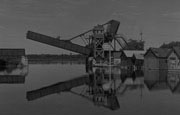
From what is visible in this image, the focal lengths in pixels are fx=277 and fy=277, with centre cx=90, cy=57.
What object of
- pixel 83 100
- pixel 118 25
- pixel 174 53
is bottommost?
pixel 83 100

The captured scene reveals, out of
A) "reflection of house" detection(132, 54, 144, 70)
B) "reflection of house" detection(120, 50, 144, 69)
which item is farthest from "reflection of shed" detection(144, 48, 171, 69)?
"reflection of house" detection(120, 50, 144, 69)

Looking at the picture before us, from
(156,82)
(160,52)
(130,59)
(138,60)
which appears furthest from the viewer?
(130,59)

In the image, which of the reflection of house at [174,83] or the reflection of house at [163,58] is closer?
the reflection of house at [174,83]

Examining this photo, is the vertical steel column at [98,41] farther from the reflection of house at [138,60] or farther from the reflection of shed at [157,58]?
the reflection of shed at [157,58]

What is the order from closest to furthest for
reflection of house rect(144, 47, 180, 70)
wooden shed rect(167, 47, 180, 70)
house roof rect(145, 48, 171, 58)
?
wooden shed rect(167, 47, 180, 70)
reflection of house rect(144, 47, 180, 70)
house roof rect(145, 48, 171, 58)

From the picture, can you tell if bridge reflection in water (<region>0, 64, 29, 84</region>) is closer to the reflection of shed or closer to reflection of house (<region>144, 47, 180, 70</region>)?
the reflection of shed

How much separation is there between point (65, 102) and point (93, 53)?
52249 millimetres

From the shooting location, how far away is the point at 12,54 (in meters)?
77.6

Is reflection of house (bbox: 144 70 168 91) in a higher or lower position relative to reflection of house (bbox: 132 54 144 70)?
lower

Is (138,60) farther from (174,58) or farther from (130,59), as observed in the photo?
(174,58)

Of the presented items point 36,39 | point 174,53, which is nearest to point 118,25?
point 174,53

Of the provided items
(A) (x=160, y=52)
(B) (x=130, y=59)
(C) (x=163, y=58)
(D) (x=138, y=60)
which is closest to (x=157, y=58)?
(C) (x=163, y=58)

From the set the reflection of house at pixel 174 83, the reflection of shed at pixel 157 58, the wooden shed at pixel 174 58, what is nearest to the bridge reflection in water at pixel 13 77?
the reflection of house at pixel 174 83

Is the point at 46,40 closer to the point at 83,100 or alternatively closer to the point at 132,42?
the point at 83,100
